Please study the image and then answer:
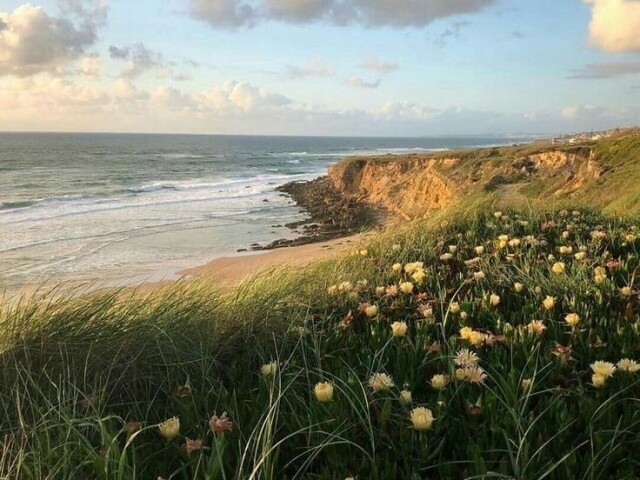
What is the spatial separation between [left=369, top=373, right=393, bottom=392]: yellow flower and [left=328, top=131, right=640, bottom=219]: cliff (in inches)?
226

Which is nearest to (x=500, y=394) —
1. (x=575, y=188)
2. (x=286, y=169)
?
(x=575, y=188)

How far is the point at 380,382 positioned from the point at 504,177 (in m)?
20.9

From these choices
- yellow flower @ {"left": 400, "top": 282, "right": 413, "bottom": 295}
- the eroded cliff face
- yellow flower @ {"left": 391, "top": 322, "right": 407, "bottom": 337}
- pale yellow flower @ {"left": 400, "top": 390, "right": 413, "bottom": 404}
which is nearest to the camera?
pale yellow flower @ {"left": 400, "top": 390, "right": 413, "bottom": 404}

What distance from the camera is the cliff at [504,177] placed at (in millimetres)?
12898

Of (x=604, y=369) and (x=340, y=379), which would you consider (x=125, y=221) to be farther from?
(x=604, y=369)

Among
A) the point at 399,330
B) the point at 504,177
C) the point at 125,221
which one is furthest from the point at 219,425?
the point at 125,221

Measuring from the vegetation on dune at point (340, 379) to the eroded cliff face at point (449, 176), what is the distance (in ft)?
33.9

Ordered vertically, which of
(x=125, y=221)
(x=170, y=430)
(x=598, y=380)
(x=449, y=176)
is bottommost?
(x=125, y=221)

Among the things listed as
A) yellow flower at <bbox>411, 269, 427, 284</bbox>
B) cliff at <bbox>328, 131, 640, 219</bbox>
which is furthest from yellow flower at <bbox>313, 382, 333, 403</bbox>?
cliff at <bbox>328, 131, 640, 219</bbox>

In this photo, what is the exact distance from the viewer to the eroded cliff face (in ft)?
61.2

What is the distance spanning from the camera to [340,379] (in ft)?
8.14

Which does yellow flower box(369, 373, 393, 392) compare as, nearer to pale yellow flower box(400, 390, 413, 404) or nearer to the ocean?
pale yellow flower box(400, 390, 413, 404)

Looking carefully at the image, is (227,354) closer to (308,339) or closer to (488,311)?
(308,339)

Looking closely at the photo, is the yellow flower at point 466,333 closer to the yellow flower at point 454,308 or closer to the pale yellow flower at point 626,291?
the yellow flower at point 454,308
